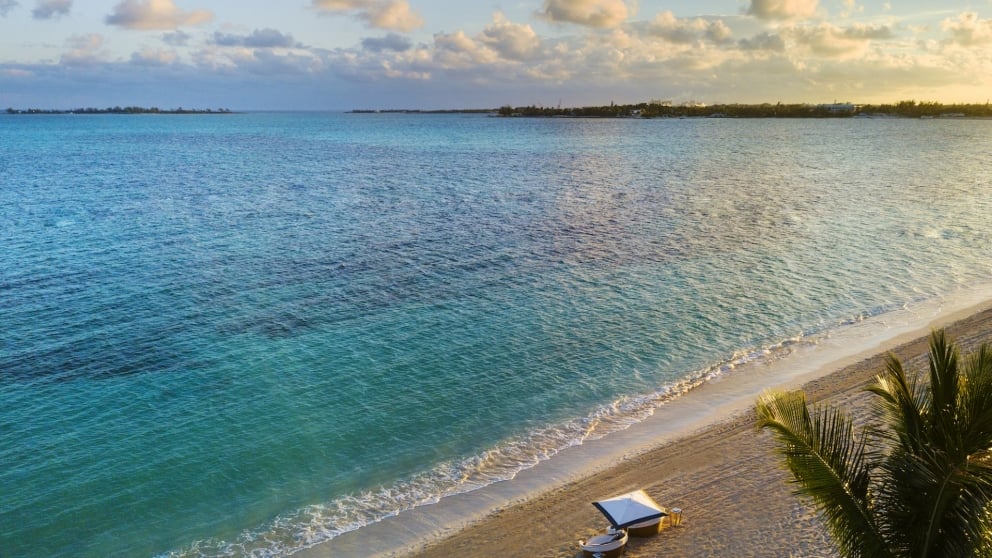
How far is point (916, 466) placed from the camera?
10.0m

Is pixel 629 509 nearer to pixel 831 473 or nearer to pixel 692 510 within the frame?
pixel 692 510

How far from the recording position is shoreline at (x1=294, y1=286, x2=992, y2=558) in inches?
734

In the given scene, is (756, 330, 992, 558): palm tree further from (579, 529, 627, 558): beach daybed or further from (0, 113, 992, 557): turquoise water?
(0, 113, 992, 557): turquoise water

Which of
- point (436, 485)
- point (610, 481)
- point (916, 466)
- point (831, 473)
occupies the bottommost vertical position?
point (436, 485)

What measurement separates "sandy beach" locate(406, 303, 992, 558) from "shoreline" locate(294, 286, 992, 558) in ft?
0.15

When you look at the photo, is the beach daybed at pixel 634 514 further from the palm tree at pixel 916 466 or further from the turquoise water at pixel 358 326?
the palm tree at pixel 916 466

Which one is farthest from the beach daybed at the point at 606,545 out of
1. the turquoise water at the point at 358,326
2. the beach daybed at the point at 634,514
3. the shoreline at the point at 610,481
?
the turquoise water at the point at 358,326

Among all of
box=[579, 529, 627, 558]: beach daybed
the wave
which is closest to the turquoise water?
the wave

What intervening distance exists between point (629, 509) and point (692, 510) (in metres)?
2.55

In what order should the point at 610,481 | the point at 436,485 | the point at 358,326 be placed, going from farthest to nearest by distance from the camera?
the point at 358,326
the point at 436,485
the point at 610,481

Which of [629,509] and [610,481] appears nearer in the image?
[629,509]

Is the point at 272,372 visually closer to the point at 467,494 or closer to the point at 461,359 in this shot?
the point at 461,359

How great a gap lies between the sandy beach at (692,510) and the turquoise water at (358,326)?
2.57 meters

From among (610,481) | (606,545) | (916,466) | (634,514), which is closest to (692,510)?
(634,514)
